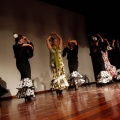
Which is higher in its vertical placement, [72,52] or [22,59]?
[72,52]

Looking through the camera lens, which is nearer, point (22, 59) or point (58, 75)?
point (22, 59)

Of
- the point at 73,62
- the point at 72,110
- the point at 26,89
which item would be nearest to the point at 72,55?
the point at 73,62

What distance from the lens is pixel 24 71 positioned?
3.89 meters

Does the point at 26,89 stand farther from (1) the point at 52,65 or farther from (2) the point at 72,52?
(2) the point at 72,52

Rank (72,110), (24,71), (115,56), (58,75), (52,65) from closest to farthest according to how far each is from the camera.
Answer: (72,110) < (24,71) < (58,75) < (52,65) < (115,56)

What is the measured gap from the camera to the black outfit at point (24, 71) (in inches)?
149

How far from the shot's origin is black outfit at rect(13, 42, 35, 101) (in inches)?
149

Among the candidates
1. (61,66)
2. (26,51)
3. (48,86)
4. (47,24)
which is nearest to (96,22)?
(47,24)

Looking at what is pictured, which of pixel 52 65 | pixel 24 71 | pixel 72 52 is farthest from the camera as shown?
pixel 72 52

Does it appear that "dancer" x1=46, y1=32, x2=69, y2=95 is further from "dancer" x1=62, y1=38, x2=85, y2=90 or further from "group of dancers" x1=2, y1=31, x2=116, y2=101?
"dancer" x1=62, y1=38, x2=85, y2=90

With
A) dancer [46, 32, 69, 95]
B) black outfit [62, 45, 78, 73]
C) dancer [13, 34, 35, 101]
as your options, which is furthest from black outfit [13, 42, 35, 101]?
black outfit [62, 45, 78, 73]

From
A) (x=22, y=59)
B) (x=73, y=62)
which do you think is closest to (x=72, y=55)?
(x=73, y=62)

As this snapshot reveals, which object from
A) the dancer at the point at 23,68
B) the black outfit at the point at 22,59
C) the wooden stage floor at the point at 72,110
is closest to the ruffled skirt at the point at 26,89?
the dancer at the point at 23,68

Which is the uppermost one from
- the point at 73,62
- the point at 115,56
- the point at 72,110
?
the point at 115,56
